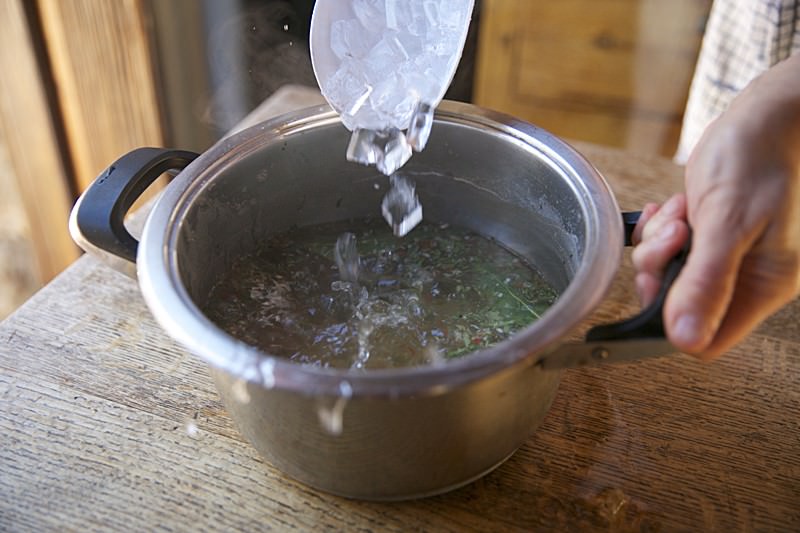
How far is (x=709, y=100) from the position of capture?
1.11 metres

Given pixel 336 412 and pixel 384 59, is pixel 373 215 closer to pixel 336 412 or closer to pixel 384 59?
pixel 384 59

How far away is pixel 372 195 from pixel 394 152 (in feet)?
0.34

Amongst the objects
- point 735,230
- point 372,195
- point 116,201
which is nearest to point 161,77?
point 372,195

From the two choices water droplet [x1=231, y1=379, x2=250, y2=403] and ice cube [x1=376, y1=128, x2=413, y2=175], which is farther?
ice cube [x1=376, y1=128, x2=413, y2=175]

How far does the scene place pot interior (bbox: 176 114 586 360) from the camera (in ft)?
2.32

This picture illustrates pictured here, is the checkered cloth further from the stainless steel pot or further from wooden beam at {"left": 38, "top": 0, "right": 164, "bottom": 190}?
wooden beam at {"left": 38, "top": 0, "right": 164, "bottom": 190}

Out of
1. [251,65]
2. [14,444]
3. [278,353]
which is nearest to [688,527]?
[278,353]

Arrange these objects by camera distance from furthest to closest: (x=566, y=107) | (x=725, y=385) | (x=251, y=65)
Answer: (x=566, y=107) → (x=251, y=65) → (x=725, y=385)

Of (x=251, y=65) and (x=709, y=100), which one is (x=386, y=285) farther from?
(x=251, y=65)

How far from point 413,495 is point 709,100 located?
81 cm

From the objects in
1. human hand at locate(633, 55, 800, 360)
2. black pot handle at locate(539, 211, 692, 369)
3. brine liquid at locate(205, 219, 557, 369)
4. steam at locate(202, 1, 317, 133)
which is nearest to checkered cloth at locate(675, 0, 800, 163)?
human hand at locate(633, 55, 800, 360)

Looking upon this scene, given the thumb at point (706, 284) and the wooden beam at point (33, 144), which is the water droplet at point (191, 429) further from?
the wooden beam at point (33, 144)

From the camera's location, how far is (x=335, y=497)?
2.04ft

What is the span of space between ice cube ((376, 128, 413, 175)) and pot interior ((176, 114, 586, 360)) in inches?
1.5
